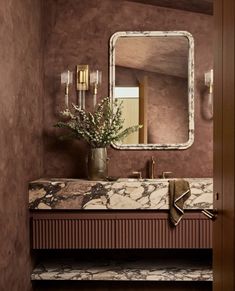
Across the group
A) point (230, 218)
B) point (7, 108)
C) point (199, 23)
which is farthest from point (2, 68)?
point (199, 23)

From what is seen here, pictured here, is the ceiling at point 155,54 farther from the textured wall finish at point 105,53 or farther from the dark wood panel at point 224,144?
the dark wood panel at point 224,144

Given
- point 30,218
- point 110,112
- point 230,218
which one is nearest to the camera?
point 230,218

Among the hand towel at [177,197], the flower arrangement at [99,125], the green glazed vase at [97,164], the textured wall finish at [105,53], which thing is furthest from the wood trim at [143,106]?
the hand towel at [177,197]

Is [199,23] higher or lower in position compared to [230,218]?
higher

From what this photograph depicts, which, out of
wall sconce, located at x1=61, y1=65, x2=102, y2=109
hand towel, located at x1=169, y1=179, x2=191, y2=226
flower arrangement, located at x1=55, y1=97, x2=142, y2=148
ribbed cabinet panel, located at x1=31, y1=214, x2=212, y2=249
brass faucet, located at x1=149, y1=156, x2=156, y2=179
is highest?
wall sconce, located at x1=61, y1=65, x2=102, y2=109

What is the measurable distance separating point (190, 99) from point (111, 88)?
68 cm

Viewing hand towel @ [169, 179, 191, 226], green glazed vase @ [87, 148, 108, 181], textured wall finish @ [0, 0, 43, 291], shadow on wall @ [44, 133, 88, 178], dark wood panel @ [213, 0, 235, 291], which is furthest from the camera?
shadow on wall @ [44, 133, 88, 178]

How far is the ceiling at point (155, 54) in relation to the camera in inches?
141

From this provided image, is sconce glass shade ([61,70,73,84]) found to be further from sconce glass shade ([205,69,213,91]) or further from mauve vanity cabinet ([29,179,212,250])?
sconce glass shade ([205,69,213,91])

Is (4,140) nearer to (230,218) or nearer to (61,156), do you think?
(61,156)

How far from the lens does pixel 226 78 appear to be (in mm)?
1430

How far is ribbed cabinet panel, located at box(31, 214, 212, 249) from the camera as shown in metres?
3.08

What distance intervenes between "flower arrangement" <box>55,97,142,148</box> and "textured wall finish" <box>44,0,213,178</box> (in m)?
0.15

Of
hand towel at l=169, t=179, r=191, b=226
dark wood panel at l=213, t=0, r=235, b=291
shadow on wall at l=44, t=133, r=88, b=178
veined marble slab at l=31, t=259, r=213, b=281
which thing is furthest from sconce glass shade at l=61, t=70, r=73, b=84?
dark wood panel at l=213, t=0, r=235, b=291
